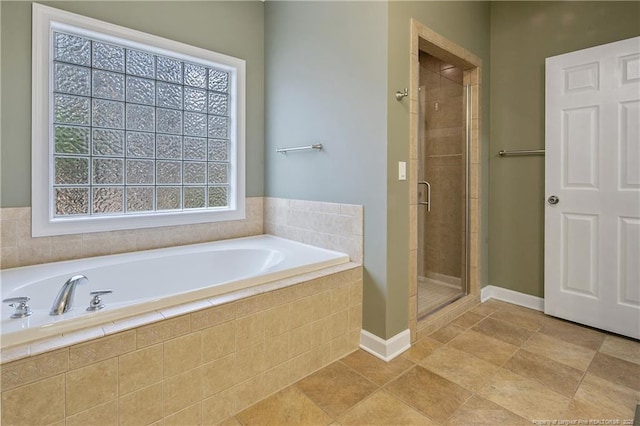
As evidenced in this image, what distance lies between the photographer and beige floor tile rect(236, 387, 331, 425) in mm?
1507

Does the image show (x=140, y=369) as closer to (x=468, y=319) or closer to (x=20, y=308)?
(x=20, y=308)

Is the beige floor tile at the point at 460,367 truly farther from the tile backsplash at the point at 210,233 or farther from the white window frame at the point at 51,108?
the white window frame at the point at 51,108

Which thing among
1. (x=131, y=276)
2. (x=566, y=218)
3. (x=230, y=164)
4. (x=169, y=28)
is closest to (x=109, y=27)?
(x=169, y=28)

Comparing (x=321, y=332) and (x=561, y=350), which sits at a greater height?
(x=321, y=332)

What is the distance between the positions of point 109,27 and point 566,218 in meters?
3.56

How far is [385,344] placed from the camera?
202 cm

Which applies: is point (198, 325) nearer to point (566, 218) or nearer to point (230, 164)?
point (230, 164)

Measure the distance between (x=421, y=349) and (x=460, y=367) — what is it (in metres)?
0.27

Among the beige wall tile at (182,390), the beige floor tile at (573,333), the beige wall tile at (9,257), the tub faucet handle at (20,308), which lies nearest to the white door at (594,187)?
the beige floor tile at (573,333)

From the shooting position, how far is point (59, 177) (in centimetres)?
217

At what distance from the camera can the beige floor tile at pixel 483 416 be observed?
148 cm

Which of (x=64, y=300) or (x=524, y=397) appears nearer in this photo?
(x=64, y=300)

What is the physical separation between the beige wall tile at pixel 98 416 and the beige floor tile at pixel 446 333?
1.90m

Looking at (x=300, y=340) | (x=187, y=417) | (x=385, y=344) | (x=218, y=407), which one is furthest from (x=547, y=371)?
(x=187, y=417)
